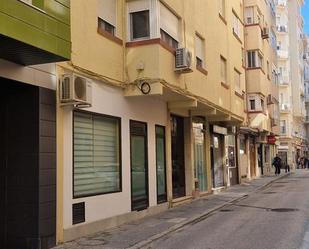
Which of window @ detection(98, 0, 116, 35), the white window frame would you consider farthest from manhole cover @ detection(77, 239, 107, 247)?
the white window frame

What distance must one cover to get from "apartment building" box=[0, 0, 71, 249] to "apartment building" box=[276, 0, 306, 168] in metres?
51.9

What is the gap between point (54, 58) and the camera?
29.1 feet

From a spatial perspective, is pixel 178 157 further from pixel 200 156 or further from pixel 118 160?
pixel 118 160

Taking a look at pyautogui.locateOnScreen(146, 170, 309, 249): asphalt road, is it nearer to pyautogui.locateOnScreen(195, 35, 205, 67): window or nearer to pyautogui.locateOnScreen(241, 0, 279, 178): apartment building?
pyautogui.locateOnScreen(195, 35, 205, 67): window

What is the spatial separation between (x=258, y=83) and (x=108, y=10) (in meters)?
22.0

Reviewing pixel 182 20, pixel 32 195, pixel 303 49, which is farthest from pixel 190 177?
pixel 303 49

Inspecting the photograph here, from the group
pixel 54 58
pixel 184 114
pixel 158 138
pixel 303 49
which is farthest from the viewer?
pixel 303 49

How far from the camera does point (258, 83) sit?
3344 centimetres

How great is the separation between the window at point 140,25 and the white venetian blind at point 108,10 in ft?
2.63

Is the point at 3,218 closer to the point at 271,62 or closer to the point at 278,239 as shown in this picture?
the point at 278,239

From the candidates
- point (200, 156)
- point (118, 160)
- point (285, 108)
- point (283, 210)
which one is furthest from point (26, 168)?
point (285, 108)

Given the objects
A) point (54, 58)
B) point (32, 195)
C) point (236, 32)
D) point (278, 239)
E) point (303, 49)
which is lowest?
point (278, 239)

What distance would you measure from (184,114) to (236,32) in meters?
11.6

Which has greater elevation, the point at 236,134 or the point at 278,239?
the point at 236,134
